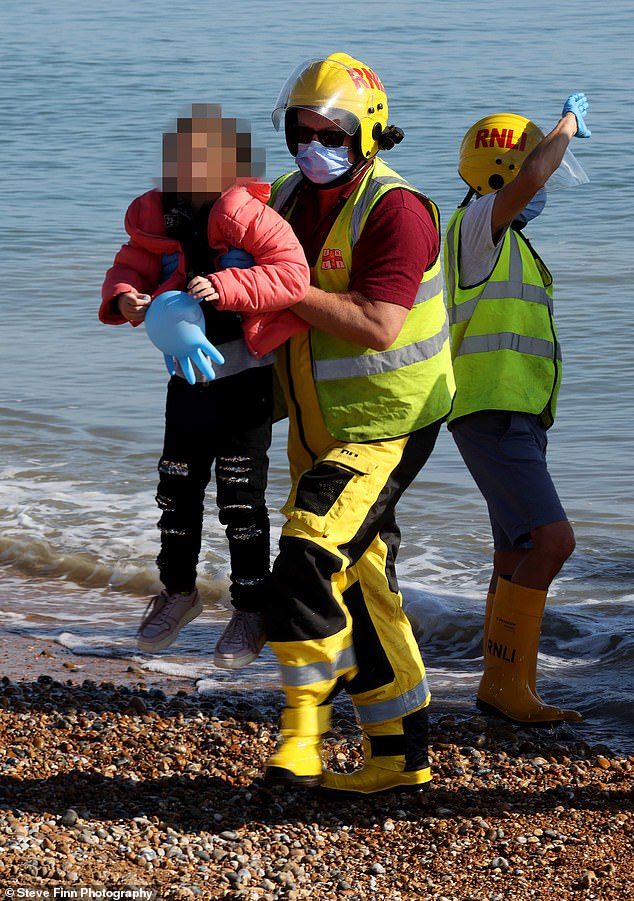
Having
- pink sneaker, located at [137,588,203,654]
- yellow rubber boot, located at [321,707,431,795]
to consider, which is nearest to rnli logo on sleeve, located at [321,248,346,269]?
pink sneaker, located at [137,588,203,654]

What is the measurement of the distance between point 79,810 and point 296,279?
1.94m

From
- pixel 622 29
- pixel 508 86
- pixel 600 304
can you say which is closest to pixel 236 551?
pixel 600 304

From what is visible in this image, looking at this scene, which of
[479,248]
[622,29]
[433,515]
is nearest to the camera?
[479,248]

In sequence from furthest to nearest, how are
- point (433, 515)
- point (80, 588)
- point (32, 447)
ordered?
point (32, 447)
point (433, 515)
point (80, 588)

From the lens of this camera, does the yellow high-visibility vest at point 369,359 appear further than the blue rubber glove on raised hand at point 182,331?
Yes

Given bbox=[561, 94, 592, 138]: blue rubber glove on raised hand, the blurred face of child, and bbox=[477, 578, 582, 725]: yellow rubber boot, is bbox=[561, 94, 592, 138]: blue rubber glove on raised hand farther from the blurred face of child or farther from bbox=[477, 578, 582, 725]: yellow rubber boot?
bbox=[477, 578, 582, 725]: yellow rubber boot

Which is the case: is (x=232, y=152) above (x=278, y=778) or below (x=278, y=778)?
above

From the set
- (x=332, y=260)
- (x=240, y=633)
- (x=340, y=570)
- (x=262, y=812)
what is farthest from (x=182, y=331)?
(x=262, y=812)

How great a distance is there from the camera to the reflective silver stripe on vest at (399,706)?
4.62 metres

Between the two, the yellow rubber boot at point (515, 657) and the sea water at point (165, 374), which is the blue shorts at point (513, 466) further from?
the sea water at point (165, 374)

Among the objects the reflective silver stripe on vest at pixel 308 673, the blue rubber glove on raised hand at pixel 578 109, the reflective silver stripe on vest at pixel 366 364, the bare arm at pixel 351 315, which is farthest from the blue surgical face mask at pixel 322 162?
the reflective silver stripe on vest at pixel 308 673

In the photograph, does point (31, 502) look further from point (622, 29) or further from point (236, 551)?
point (622, 29)

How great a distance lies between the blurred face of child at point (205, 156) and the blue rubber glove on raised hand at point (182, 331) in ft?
1.01

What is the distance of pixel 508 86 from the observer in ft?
80.9
